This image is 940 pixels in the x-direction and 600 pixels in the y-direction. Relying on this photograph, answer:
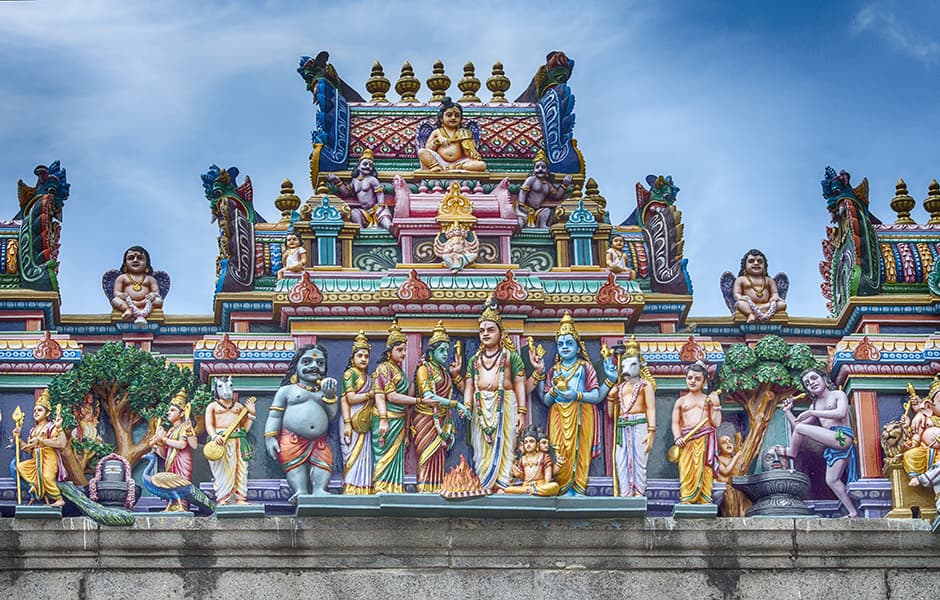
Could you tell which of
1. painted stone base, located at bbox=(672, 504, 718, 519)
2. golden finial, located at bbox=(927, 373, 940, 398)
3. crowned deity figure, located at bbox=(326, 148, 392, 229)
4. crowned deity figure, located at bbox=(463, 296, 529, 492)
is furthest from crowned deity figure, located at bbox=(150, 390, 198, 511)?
golden finial, located at bbox=(927, 373, 940, 398)

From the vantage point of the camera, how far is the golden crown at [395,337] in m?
26.3

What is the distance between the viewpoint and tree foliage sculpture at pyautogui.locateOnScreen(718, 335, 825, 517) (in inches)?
1052

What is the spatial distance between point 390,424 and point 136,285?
3367 millimetres

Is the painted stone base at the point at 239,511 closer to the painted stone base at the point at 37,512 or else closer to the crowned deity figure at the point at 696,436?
the painted stone base at the point at 37,512

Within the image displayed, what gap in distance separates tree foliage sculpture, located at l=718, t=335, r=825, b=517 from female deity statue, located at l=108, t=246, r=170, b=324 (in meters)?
6.08

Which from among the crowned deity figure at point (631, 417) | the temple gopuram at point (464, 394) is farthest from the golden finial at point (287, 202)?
the crowned deity figure at point (631, 417)

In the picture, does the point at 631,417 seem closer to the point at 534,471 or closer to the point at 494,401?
the point at 534,471

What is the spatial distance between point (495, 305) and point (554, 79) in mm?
3531

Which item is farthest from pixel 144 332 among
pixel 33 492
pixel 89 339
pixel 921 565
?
pixel 921 565

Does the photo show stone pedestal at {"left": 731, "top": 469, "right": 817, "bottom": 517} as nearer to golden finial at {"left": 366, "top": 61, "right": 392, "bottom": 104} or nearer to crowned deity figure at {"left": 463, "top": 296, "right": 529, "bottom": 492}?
crowned deity figure at {"left": 463, "top": 296, "right": 529, "bottom": 492}

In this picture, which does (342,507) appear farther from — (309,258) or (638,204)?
(638,204)

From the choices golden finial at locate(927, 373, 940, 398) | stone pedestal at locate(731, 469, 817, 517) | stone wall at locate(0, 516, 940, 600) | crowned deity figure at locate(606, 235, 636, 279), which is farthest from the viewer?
crowned deity figure at locate(606, 235, 636, 279)

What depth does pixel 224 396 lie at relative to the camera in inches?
1026

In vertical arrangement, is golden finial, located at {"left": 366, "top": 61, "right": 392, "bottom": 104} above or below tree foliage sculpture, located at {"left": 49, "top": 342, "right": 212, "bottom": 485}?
above
